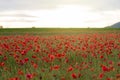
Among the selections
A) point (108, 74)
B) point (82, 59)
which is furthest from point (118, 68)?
point (82, 59)

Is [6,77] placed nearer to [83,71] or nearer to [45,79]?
[45,79]

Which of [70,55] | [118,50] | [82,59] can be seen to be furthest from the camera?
[118,50]

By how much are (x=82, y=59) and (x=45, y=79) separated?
2.90 m

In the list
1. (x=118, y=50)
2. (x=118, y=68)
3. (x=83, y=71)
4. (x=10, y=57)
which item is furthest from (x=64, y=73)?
(x=118, y=50)

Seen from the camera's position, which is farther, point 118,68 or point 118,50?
point 118,50

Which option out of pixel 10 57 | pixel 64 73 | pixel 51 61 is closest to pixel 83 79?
pixel 64 73

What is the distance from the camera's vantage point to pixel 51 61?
782cm

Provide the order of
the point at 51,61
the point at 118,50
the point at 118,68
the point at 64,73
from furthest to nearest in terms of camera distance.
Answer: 1. the point at 118,50
2. the point at 51,61
3. the point at 118,68
4. the point at 64,73

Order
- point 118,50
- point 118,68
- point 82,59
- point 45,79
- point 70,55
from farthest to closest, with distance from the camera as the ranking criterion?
point 118,50 → point 70,55 → point 82,59 → point 118,68 → point 45,79

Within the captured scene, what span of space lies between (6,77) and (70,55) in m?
3.18

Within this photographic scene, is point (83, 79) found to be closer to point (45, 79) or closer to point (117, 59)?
point (45, 79)

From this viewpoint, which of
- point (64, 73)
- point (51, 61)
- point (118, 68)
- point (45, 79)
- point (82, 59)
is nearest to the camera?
point (45, 79)

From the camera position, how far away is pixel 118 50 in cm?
978

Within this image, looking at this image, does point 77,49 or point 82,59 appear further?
point 77,49
